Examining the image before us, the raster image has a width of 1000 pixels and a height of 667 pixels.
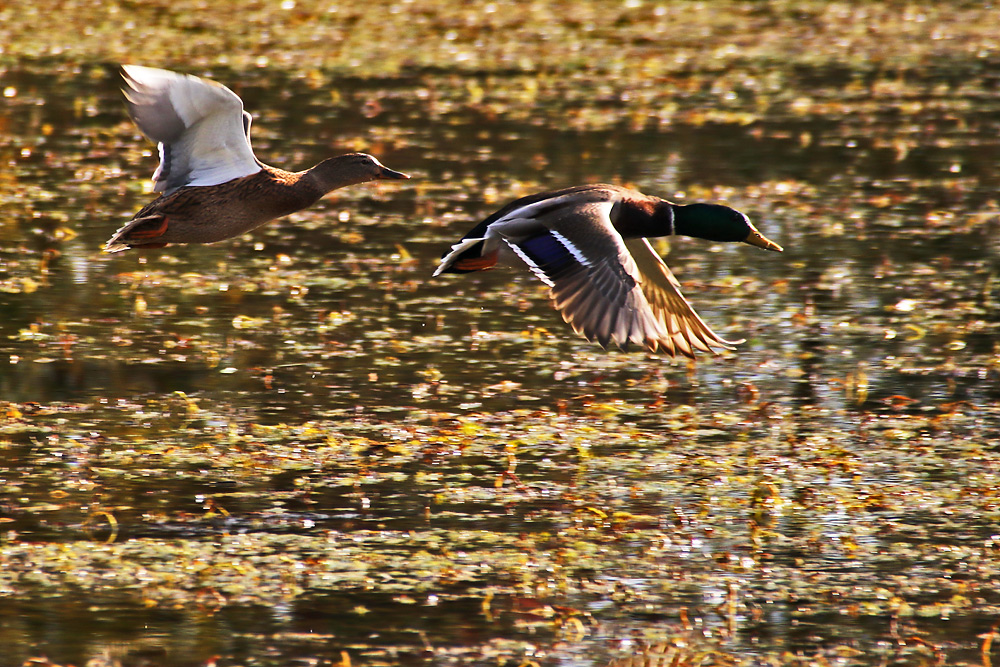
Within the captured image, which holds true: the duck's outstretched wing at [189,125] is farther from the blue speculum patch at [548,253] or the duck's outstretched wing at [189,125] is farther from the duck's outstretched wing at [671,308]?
the duck's outstretched wing at [671,308]

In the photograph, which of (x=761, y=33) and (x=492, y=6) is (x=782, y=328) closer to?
(x=761, y=33)

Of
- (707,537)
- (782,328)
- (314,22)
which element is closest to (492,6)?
(314,22)

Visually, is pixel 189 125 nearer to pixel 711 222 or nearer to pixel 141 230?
pixel 141 230

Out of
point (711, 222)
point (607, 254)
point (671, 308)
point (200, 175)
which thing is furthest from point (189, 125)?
point (711, 222)

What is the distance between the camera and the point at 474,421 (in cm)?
795

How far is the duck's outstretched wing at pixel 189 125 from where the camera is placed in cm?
786

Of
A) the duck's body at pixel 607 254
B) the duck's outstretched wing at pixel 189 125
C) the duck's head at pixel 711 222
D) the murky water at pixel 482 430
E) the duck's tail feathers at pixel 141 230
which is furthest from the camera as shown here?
the duck's head at pixel 711 222

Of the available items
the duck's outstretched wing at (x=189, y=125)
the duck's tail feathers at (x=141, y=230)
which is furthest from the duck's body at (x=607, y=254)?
the duck's tail feathers at (x=141, y=230)

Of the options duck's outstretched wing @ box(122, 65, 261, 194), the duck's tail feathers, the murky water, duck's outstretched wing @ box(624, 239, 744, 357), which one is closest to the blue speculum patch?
duck's outstretched wing @ box(624, 239, 744, 357)

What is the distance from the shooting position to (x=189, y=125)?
316 inches

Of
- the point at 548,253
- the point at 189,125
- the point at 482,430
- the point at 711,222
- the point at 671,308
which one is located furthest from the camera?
the point at 711,222

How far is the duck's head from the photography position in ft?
27.8

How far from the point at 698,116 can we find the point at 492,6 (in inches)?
266

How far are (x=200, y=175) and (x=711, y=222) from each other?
8.44 feet
